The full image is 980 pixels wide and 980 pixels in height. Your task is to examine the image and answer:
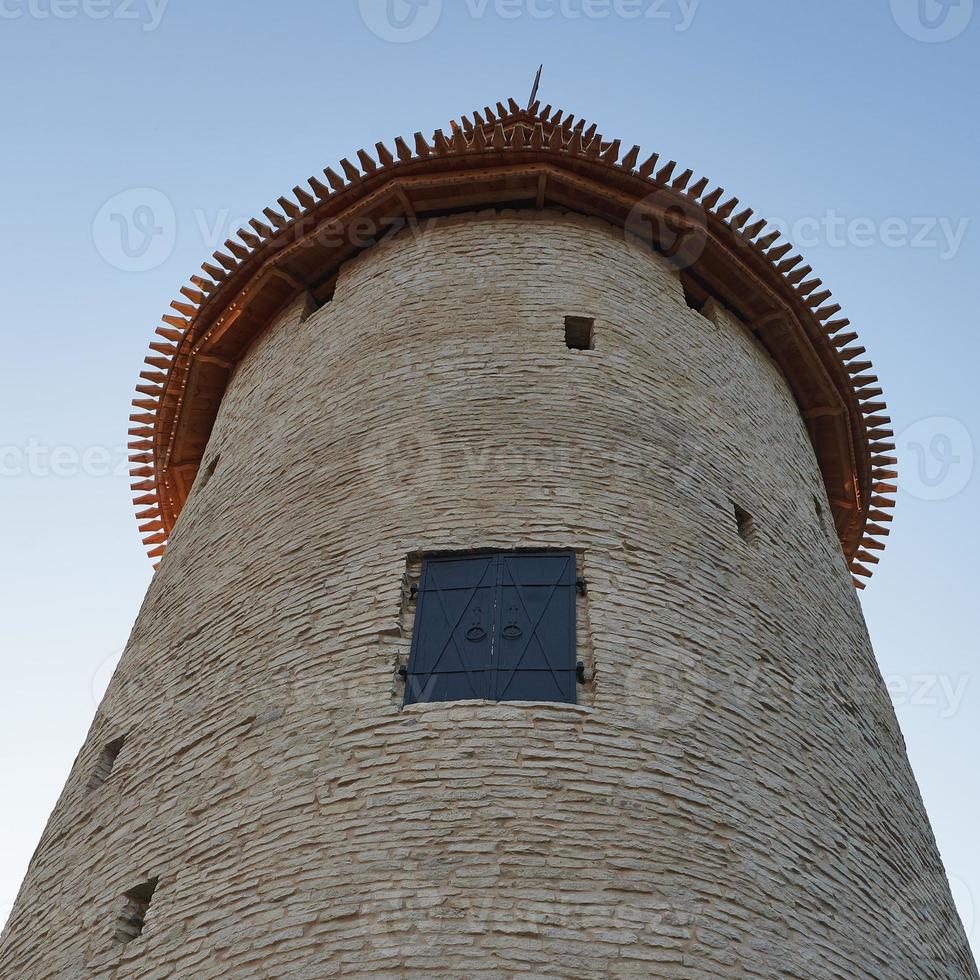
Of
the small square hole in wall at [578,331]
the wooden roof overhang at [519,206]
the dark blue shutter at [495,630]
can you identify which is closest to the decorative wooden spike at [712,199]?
the wooden roof overhang at [519,206]

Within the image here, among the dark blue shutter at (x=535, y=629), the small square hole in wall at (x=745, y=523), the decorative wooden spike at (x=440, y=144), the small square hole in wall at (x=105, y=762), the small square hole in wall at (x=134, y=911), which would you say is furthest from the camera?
the decorative wooden spike at (x=440, y=144)

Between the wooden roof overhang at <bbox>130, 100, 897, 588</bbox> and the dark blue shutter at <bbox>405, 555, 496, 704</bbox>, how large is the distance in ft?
15.9

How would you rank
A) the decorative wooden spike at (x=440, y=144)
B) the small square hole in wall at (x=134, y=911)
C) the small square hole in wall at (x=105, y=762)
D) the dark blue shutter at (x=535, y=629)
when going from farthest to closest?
1. the decorative wooden spike at (x=440, y=144)
2. the small square hole in wall at (x=105, y=762)
3. the dark blue shutter at (x=535, y=629)
4. the small square hole in wall at (x=134, y=911)

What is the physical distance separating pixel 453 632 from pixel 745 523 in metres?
2.61

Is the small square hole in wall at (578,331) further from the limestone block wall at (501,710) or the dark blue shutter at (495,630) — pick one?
the dark blue shutter at (495,630)

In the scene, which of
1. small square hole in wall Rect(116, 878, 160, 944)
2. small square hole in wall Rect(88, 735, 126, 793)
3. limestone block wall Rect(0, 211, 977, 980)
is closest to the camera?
limestone block wall Rect(0, 211, 977, 980)

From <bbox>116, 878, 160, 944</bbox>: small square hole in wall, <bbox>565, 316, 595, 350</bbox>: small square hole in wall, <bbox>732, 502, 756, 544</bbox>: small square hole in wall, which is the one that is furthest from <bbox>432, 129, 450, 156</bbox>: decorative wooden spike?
<bbox>116, 878, 160, 944</bbox>: small square hole in wall

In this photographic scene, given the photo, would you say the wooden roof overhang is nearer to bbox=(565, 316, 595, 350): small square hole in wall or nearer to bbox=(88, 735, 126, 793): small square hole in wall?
bbox=(565, 316, 595, 350): small square hole in wall

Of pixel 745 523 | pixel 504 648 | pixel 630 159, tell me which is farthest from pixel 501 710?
pixel 630 159

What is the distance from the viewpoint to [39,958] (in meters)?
6.34

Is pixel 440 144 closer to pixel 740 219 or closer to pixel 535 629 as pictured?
pixel 740 219

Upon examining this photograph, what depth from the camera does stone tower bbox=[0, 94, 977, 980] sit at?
5.35 m

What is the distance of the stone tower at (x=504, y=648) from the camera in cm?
535

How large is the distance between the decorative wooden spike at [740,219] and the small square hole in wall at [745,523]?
389cm
